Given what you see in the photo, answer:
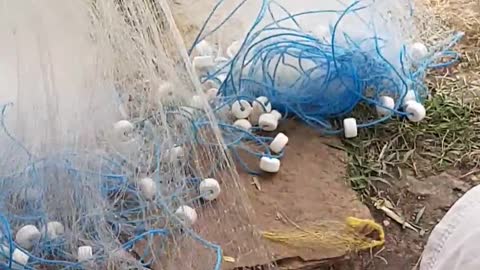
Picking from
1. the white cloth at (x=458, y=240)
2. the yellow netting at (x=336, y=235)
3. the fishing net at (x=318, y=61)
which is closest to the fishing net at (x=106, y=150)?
the yellow netting at (x=336, y=235)

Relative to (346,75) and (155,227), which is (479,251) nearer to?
(155,227)

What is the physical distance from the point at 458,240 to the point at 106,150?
30.7 inches

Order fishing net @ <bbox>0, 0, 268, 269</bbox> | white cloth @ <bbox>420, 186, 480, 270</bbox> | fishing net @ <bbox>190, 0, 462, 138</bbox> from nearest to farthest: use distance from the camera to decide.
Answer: white cloth @ <bbox>420, 186, 480, 270</bbox> → fishing net @ <bbox>0, 0, 268, 269</bbox> → fishing net @ <bbox>190, 0, 462, 138</bbox>

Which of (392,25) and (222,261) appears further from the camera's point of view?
(392,25)

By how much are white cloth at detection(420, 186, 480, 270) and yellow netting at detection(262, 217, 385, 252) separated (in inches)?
20.1

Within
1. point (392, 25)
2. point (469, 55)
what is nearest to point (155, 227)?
point (392, 25)

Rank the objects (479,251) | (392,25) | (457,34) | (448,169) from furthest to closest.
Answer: (457,34) < (392,25) < (448,169) < (479,251)

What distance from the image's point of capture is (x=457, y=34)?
7.03 ft

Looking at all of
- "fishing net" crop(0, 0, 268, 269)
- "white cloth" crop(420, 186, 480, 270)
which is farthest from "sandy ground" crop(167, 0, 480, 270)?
"white cloth" crop(420, 186, 480, 270)

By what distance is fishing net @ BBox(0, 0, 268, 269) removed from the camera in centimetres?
156

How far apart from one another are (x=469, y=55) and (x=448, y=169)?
1.31ft

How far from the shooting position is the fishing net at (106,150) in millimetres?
1560

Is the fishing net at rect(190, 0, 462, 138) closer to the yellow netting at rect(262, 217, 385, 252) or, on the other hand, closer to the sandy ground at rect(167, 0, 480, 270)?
the sandy ground at rect(167, 0, 480, 270)

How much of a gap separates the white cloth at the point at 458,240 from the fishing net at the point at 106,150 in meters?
0.54
